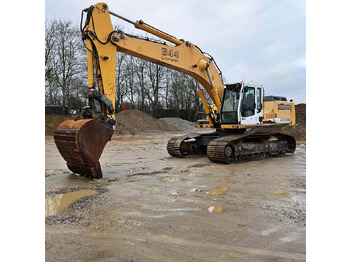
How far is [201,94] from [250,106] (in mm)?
1784

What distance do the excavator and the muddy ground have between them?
0.95m

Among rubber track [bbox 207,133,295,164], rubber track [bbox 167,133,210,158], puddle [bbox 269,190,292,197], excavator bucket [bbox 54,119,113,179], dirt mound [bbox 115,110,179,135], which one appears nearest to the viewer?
puddle [bbox 269,190,292,197]

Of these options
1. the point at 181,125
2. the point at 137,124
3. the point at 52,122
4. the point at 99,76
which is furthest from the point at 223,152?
the point at 181,125

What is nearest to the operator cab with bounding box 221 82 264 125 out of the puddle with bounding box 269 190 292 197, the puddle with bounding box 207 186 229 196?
the puddle with bounding box 207 186 229 196

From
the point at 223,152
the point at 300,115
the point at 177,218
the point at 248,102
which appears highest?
the point at 300,115

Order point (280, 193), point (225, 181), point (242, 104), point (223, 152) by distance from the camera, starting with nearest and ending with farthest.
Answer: point (280, 193) < point (225, 181) < point (223, 152) < point (242, 104)

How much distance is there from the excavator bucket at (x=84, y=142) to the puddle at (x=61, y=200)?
830 mm

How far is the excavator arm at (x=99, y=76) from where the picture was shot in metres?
5.69

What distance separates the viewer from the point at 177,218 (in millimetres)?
3734

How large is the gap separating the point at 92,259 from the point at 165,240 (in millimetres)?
775

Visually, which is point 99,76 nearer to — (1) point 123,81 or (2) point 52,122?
(2) point 52,122

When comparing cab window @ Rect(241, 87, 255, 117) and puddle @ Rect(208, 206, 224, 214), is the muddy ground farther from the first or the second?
cab window @ Rect(241, 87, 255, 117)

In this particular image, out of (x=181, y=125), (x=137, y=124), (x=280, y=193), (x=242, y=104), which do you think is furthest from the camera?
(x=181, y=125)

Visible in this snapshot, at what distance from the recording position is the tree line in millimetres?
25359
